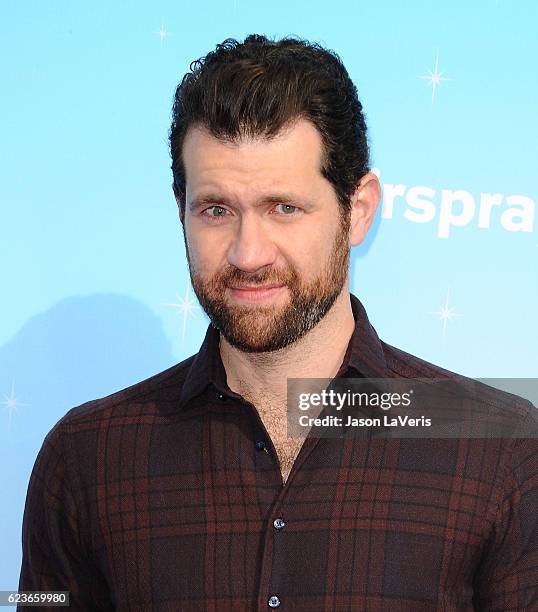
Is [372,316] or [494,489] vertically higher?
[372,316]

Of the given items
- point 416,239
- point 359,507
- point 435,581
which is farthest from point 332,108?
point 435,581

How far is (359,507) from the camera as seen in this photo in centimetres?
167

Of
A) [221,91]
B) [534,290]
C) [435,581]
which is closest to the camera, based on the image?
[435,581]

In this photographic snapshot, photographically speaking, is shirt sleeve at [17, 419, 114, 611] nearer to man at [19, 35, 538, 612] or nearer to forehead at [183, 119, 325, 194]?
man at [19, 35, 538, 612]

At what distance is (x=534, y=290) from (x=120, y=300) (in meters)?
1.02

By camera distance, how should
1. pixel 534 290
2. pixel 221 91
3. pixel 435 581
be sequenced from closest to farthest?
pixel 435 581
pixel 221 91
pixel 534 290

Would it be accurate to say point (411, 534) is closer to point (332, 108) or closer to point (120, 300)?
point (332, 108)

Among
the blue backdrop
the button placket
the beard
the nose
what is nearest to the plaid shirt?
the button placket

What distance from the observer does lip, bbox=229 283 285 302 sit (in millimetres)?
1691

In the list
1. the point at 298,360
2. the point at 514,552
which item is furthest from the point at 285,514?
the point at 514,552

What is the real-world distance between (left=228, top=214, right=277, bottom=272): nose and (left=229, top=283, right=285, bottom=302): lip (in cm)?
4

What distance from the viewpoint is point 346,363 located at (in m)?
1.79

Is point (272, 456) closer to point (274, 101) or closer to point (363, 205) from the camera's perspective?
point (363, 205)

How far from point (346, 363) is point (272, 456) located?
0.75ft
